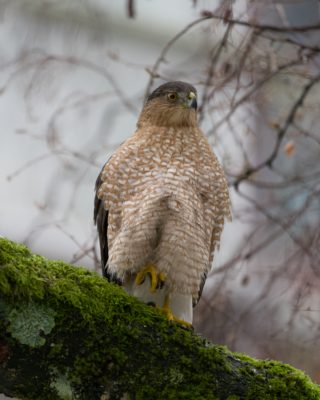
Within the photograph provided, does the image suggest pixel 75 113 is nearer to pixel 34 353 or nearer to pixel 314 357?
pixel 314 357

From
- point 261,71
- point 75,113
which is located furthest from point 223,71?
point 75,113

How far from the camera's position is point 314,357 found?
734cm

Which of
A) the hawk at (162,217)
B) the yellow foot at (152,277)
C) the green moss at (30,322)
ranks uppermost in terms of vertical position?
the hawk at (162,217)

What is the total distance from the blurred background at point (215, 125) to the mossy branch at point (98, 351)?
1.48 metres

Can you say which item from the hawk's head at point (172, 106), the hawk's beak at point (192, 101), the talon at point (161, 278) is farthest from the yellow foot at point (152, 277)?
the hawk's beak at point (192, 101)

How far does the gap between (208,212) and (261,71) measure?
1502 mm

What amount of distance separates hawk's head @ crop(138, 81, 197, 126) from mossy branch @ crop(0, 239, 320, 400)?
1744mm

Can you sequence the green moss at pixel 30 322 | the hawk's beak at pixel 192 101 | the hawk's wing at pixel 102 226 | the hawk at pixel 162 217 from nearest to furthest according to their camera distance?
1. the green moss at pixel 30 322
2. the hawk at pixel 162 217
3. the hawk's wing at pixel 102 226
4. the hawk's beak at pixel 192 101

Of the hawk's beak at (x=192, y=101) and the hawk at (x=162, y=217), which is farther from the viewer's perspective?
the hawk's beak at (x=192, y=101)

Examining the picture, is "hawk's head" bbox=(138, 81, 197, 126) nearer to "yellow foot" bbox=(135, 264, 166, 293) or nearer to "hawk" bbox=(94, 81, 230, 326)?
"hawk" bbox=(94, 81, 230, 326)

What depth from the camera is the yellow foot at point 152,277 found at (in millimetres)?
4445

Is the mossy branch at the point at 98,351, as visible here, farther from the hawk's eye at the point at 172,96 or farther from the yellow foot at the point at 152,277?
the hawk's eye at the point at 172,96

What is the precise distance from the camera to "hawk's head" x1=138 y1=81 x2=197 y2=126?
520cm

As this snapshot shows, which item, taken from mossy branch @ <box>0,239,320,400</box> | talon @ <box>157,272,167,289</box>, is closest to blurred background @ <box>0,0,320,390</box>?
talon @ <box>157,272,167,289</box>
